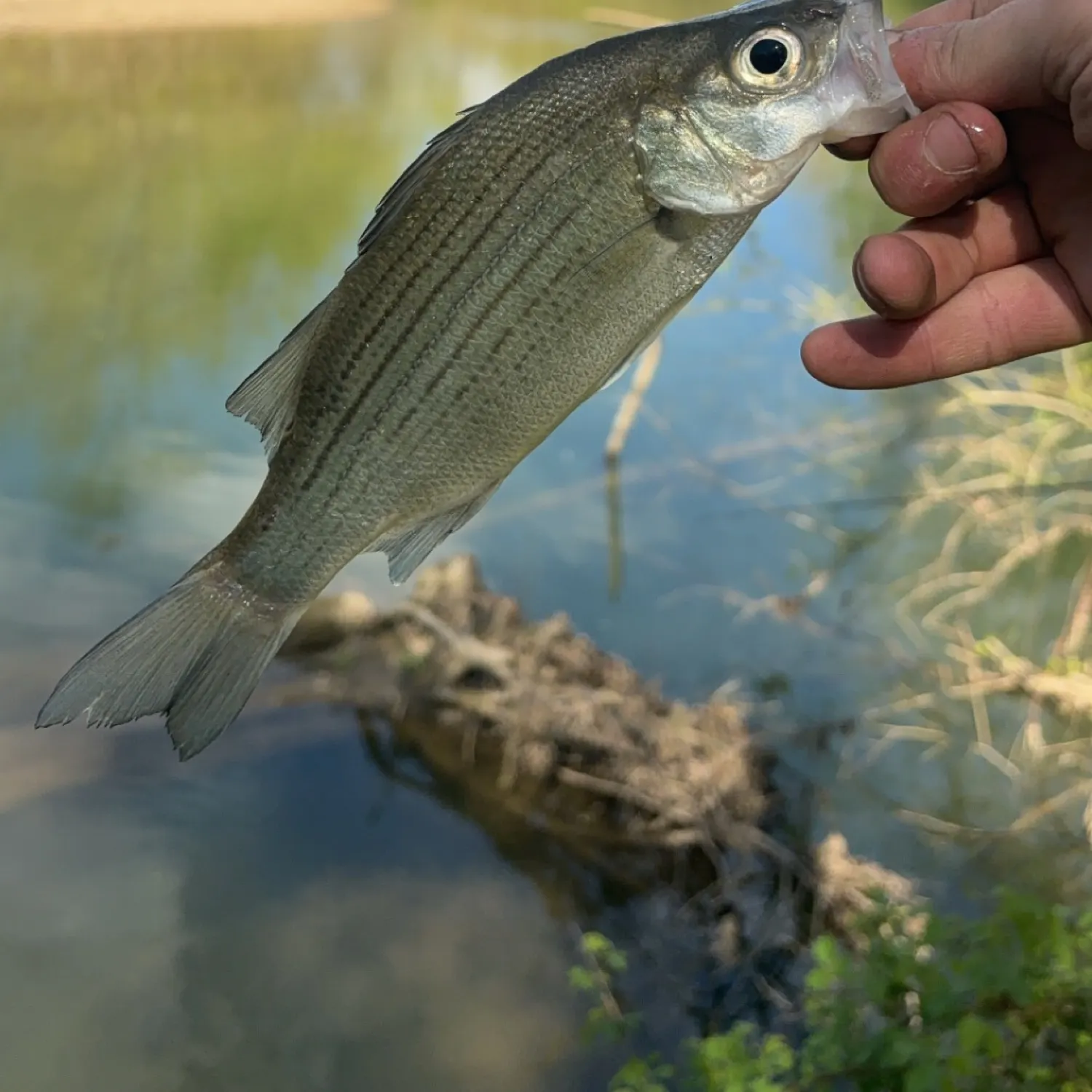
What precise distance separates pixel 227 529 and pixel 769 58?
11.9ft

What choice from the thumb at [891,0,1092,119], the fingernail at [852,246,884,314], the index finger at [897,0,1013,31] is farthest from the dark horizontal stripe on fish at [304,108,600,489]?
the index finger at [897,0,1013,31]

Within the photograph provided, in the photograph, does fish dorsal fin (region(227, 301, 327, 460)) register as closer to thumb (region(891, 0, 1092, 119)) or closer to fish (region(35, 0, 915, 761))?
fish (region(35, 0, 915, 761))

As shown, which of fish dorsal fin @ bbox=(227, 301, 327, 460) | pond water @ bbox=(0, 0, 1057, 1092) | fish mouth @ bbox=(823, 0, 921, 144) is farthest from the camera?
pond water @ bbox=(0, 0, 1057, 1092)

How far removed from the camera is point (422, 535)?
1547 millimetres

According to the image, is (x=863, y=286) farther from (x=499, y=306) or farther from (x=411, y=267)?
(x=411, y=267)

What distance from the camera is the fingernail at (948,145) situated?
59.1 inches

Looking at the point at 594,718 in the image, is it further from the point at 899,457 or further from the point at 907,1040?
the point at 899,457

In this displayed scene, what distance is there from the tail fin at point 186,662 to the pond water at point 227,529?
1.99 m

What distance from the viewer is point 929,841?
3787 millimetres

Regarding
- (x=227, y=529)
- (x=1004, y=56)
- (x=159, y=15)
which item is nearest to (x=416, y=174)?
(x=1004, y=56)

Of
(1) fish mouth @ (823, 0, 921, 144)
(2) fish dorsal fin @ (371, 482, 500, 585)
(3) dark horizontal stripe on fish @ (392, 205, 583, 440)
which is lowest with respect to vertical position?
(2) fish dorsal fin @ (371, 482, 500, 585)

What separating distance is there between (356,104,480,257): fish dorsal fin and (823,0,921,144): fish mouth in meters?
0.51

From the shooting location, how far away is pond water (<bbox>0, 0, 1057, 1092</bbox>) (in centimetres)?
303

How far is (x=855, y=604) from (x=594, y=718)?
5.92 feet
